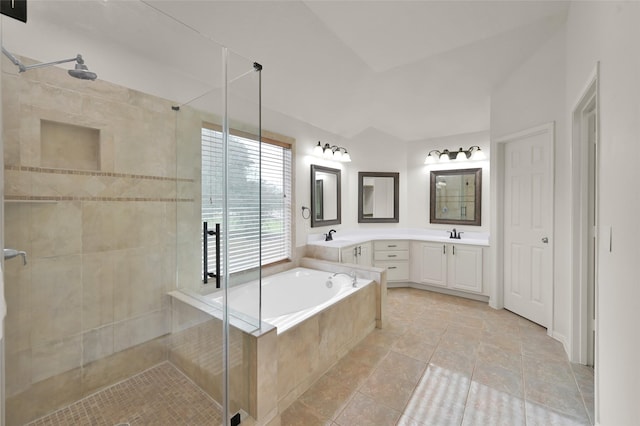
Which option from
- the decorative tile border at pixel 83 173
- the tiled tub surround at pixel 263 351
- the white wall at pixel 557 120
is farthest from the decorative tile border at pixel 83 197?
the white wall at pixel 557 120

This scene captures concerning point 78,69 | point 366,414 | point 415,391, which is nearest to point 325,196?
point 415,391

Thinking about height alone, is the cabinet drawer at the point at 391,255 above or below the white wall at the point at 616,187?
below

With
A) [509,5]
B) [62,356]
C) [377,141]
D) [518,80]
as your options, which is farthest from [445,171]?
[62,356]

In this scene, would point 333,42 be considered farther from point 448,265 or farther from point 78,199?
point 448,265

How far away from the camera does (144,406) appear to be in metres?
1.67

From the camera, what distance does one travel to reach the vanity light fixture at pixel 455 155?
400 centimetres

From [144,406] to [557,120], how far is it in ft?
13.0

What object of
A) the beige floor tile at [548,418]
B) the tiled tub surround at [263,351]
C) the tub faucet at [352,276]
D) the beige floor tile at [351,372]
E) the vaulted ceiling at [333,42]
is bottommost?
the beige floor tile at [351,372]

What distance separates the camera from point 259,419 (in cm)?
149

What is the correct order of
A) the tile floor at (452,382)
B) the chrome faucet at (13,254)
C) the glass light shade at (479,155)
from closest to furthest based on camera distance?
the chrome faucet at (13,254) → the tile floor at (452,382) → the glass light shade at (479,155)

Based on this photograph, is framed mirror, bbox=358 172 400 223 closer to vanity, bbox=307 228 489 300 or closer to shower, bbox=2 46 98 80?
vanity, bbox=307 228 489 300

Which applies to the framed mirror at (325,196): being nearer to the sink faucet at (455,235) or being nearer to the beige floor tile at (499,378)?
the sink faucet at (455,235)

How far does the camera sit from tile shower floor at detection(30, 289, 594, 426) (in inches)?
63.2

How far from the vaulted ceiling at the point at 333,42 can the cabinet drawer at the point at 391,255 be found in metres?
2.01
